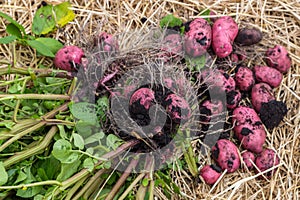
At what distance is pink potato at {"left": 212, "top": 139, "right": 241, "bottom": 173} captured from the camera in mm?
1597

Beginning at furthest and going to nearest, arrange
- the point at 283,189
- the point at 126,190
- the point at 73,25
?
1. the point at 73,25
2. the point at 283,189
3. the point at 126,190

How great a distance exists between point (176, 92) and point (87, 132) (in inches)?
12.3

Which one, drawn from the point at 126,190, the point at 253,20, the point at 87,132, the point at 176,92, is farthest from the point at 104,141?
the point at 253,20

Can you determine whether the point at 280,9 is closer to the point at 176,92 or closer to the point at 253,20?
the point at 253,20

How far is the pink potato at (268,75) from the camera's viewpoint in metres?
1.71

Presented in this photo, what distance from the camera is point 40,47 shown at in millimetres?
1612

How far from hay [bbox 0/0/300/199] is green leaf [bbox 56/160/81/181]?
1.10 feet

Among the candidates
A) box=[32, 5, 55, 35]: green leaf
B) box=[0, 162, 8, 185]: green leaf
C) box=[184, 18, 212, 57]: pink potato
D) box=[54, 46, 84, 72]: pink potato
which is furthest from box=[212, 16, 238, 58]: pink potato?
box=[0, 162, 8, 185]: green leaf

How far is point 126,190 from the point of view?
4.76 ft

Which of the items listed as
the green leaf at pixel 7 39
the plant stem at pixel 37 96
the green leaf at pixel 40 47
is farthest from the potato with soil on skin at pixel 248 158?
the green leaf at pixel 7 39

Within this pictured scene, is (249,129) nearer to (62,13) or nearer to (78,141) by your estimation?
(78,141)

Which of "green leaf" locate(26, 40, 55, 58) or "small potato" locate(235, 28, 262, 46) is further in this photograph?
"small potato" locate(235, 28, 262, 46)

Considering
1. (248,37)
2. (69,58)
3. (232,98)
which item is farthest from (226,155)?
(69,58)

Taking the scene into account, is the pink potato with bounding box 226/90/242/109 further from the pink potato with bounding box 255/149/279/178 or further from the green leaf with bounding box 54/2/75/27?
the green leaf with bounding box 54/2/75/27
